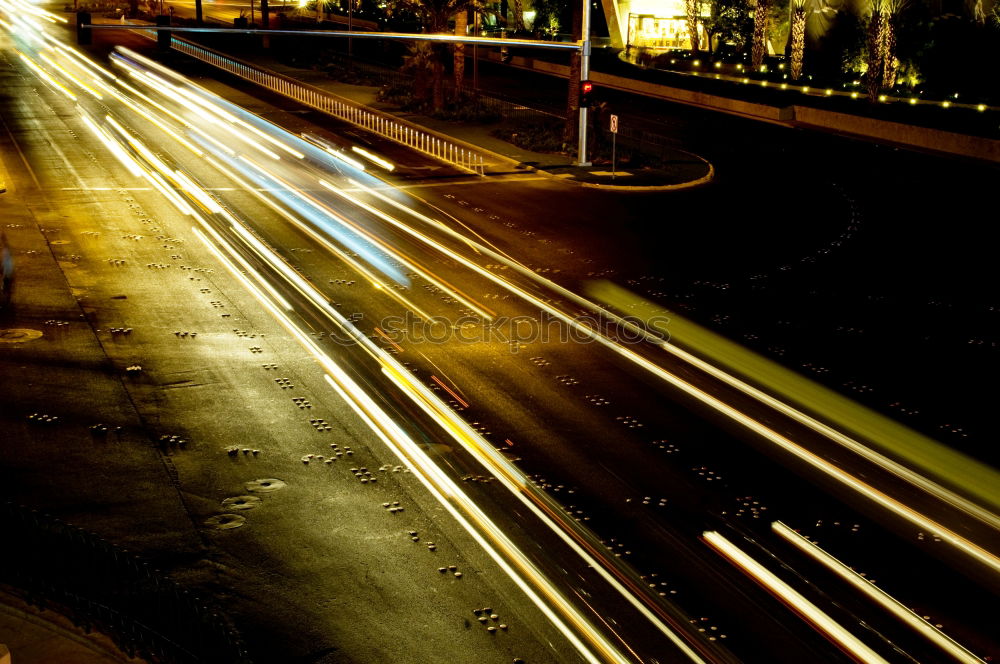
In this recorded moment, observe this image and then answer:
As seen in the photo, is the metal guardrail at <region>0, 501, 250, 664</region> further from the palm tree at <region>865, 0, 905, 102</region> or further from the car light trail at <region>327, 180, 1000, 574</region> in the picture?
the palm tree at <region>865, 0, 905, 102</region>

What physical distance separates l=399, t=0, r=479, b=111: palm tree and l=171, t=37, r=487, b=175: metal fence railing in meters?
2.62

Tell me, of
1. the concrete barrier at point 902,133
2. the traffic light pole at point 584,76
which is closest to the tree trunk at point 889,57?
the concrete barrier at point 902,133

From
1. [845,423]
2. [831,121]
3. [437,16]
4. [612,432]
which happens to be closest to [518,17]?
[437,16]

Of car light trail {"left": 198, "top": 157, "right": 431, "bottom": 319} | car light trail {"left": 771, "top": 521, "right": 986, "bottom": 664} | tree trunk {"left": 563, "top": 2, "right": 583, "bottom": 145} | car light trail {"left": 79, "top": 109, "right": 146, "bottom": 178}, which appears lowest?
car light trail {"left": 771, "top": 521, "right": 986, "bottom": 664}

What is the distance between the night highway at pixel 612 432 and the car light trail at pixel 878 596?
23mm

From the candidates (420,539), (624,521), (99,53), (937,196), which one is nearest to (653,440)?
(624,521)

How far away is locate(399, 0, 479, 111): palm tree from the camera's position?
4703 cm

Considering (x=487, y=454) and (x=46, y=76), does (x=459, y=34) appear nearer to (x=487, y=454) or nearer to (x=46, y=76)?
(x=46, y=76)

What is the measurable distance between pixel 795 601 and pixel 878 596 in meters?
0.87

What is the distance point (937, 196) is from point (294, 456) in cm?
2627

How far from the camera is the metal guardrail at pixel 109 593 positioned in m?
8.69

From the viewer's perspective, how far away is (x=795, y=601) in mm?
10102

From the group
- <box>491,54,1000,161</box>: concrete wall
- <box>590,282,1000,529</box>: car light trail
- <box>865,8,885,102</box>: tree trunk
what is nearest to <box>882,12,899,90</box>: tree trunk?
<box>865,8,885,102</box>: tree trunk

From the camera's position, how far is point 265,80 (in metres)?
58.6
